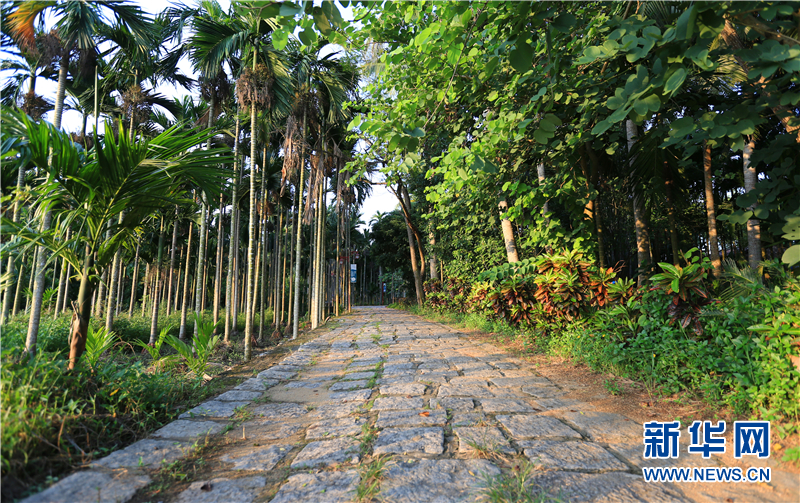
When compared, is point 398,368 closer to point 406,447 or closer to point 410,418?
point 410,418

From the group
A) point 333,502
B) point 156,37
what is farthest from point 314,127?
point 333,502

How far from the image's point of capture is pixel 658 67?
6.82 feet

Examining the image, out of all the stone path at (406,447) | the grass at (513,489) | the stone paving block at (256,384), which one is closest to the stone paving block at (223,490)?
the stone path at (406,447)

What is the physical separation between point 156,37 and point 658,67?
810 centimetres

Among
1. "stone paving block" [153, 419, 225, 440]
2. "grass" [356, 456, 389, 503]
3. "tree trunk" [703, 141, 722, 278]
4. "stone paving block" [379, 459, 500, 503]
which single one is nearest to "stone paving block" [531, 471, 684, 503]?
"stone paving block" [379, 459, 500, 503]

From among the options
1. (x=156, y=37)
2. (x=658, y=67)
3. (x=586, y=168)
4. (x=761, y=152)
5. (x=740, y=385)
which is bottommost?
(x=740, y=385)

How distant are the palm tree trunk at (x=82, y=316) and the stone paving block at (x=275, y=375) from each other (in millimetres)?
2040

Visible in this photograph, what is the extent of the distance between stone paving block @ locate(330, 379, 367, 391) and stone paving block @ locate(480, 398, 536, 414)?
136cm

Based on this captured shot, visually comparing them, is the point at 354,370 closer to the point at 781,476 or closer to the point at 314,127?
the point at 781,476

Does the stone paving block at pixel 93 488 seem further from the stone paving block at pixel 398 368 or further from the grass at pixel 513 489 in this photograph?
the stone paving block at pixel 398 368

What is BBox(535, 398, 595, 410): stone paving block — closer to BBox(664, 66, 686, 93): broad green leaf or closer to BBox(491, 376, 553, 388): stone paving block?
BBox(491, 376, 553, 388): stone paving block

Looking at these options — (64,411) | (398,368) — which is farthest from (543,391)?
(64,411)

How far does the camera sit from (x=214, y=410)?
311 centimetres

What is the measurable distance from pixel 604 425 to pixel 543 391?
0.98m
